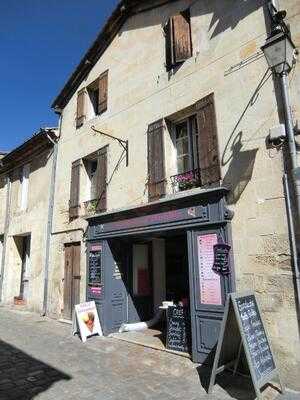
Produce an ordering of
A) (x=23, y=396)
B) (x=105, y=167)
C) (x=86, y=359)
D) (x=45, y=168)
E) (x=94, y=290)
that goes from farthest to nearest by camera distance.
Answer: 1. (x=45, y=168)
2. (x=105, y=167)
3. (x=94, y=290)
4. (x=86, y=359)
5. (x=23, y=396)

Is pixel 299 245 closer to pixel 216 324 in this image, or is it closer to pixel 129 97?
pixel 216 324

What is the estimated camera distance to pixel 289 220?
4906mm

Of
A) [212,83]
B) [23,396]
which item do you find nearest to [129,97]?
[212,83]

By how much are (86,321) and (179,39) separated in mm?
6396

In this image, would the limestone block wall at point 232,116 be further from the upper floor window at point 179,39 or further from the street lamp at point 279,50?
the street lamp at point 279,50

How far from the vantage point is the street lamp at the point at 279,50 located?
438cm

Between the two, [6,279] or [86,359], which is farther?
[6,279]

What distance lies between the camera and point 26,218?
39.9 feet

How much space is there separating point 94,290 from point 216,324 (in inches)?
140

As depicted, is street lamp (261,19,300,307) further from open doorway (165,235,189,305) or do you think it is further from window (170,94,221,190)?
open doorway (165,235,189,305)

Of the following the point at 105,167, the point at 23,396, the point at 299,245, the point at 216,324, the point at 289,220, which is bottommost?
the point at 23,396

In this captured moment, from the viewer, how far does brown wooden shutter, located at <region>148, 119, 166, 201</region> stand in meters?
7.15

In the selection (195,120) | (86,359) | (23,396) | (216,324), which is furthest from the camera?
(195,120)

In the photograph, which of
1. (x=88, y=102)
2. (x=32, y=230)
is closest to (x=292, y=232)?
(x=88, y=102)
